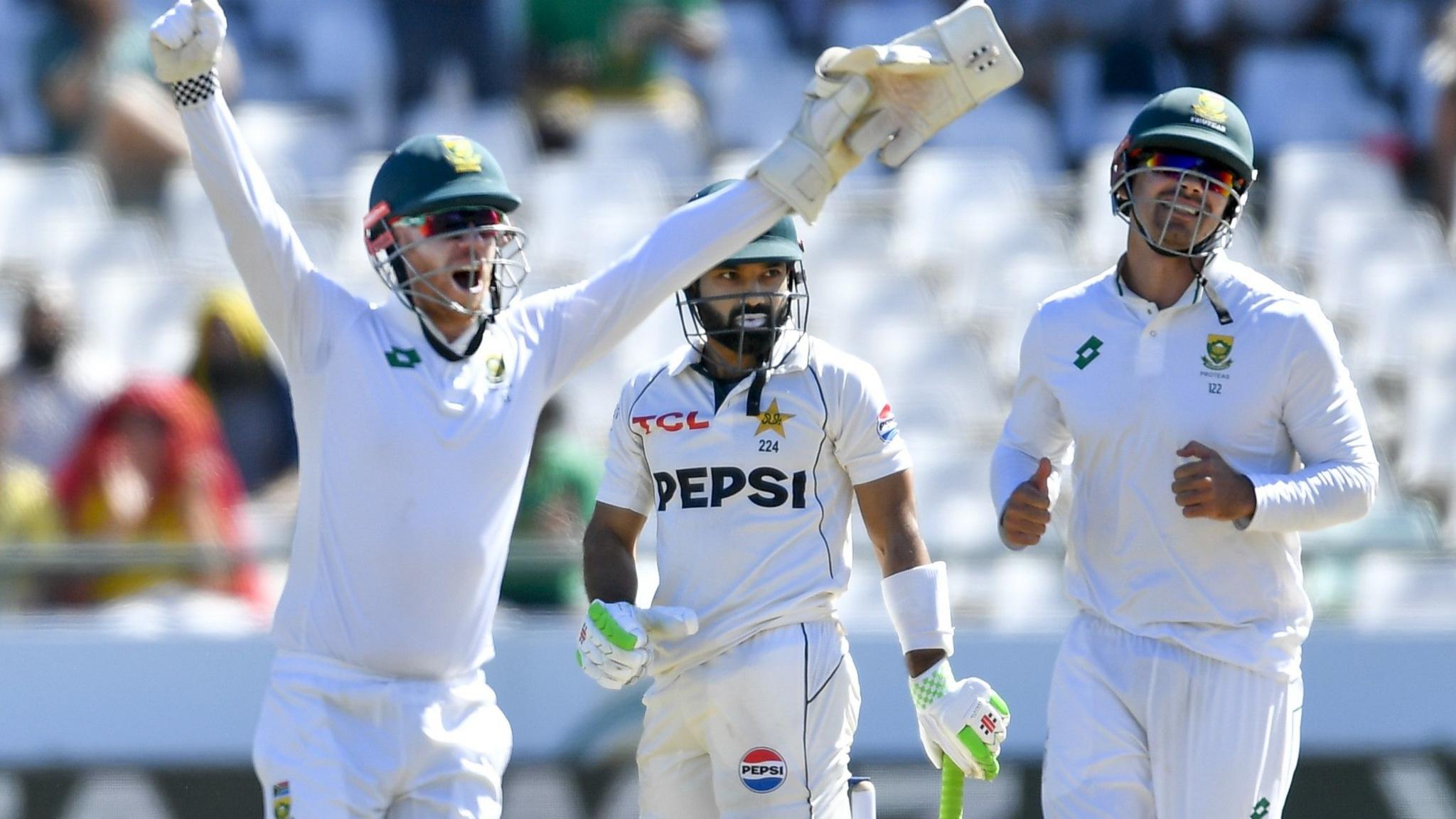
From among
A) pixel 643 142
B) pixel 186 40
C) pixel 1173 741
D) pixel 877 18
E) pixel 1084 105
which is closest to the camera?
pixel 186 40

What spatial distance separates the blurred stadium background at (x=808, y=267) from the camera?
6.43m

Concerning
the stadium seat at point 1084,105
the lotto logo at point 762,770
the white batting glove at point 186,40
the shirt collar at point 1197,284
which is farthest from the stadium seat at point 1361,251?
the white batting glove at point 186,40

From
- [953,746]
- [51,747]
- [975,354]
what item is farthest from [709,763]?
[975,354]

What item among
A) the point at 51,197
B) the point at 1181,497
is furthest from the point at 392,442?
the point at 51,197

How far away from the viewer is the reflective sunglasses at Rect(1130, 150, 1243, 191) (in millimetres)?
4461

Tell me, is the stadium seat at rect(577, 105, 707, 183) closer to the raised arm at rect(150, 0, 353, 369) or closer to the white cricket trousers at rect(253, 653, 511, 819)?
the raised arm at rect(150, 0, 353, 369)

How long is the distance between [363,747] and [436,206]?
107cm

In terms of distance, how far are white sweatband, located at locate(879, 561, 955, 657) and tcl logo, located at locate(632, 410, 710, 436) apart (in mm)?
544

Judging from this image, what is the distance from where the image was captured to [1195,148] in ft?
14.6

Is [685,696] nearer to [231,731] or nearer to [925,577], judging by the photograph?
[925,577]

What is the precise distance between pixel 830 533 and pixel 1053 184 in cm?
564

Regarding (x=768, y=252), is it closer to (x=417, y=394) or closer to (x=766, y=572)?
(x=766, y=572)

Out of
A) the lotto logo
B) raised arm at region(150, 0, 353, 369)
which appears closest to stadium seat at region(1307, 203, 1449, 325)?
the lotto logo

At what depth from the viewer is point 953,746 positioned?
4.46 meters
